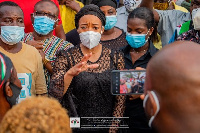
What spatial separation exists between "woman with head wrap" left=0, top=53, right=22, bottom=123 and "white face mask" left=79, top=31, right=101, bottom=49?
943 millimetres

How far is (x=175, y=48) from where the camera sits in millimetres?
1633

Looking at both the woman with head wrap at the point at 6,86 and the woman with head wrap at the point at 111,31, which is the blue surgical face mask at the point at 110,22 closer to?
the woman with head wrap at the point at 111,31

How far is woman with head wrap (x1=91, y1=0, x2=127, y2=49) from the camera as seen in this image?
419 centimetres

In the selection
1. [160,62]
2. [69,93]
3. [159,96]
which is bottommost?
[69,93]

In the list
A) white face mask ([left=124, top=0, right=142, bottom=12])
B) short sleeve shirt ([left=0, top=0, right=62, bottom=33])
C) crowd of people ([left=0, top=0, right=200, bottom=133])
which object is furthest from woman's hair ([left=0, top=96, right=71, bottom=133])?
white face mask ([left=124, top=0, right=142, bottom=12])

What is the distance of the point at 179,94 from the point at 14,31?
2176 mm

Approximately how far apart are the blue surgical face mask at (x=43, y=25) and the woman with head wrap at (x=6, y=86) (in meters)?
1.57

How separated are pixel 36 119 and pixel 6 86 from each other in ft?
2.72

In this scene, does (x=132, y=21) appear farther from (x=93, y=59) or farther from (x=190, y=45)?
(x=190, y=45)

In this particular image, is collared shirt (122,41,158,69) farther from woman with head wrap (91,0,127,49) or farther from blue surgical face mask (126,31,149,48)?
woman with head wrap (91,0,127,49)

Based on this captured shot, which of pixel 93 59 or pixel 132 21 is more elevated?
pixel 132 21

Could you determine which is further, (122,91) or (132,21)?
(132,21)

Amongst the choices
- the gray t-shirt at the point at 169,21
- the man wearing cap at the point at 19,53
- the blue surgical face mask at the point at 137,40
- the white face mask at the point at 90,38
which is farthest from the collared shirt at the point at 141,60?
the gray t-shirt at the point at 169,21

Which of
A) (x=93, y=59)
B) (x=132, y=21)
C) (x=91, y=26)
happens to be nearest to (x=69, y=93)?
(x=93, y=59)
